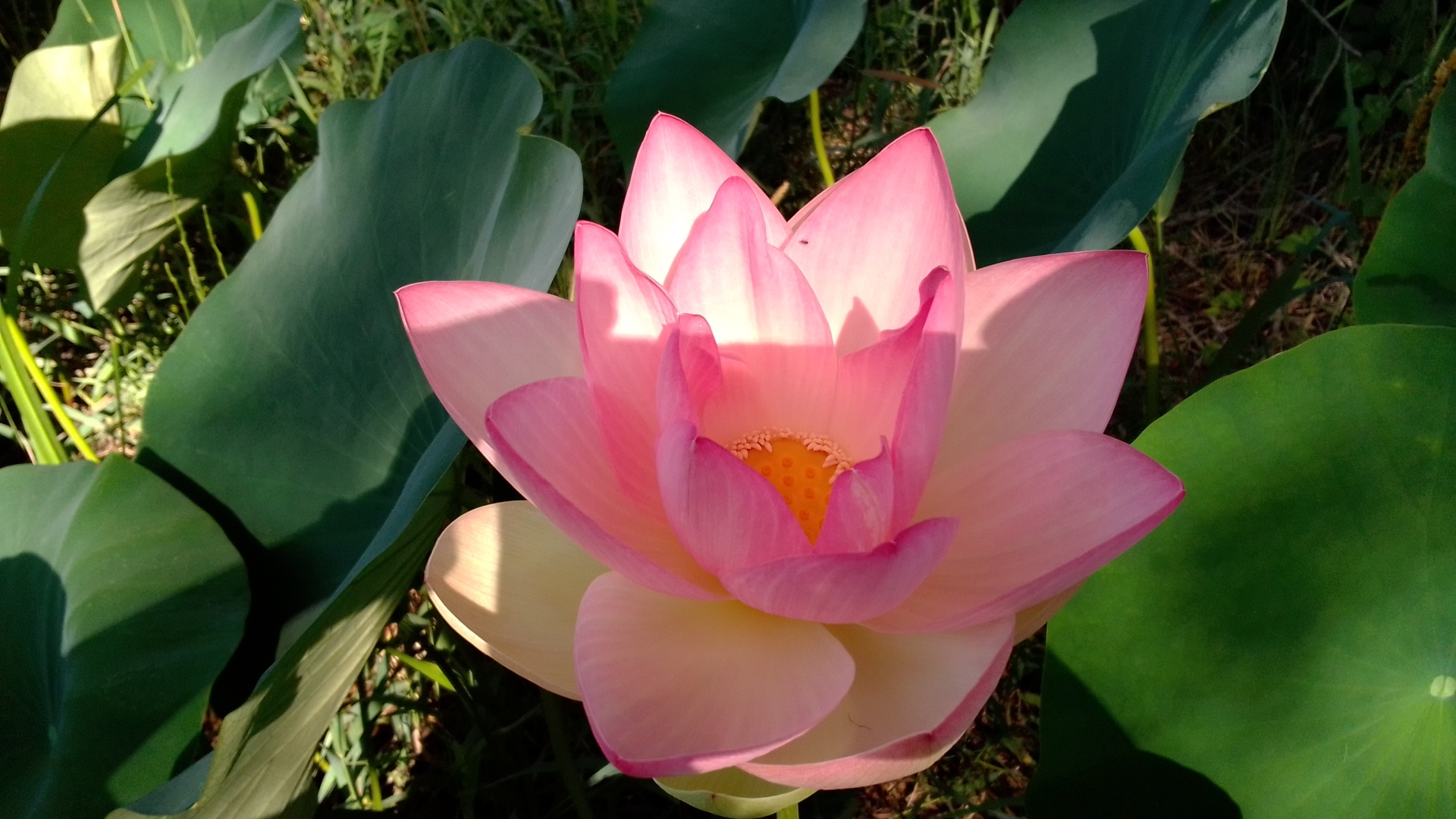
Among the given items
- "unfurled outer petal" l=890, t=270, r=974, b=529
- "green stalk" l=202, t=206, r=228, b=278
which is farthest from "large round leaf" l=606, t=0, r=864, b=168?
"unfurled outer petal" l=890, t=270, r=974, b=529

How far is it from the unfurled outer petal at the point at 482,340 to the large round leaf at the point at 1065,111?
45cm

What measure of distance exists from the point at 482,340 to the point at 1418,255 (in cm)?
79

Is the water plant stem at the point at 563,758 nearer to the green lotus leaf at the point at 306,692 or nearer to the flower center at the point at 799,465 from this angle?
the green lotus leaf at the point at 306,692

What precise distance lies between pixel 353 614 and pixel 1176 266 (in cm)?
146

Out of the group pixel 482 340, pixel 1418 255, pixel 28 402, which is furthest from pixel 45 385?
pixel 1418 255

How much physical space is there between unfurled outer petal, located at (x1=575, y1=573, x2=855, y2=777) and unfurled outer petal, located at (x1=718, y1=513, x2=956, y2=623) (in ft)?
0.09

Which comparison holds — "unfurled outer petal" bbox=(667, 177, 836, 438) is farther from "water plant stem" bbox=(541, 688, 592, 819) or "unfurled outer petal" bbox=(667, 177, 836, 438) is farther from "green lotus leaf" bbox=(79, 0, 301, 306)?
"green lotus leaf" bbox=(79, 0, 301, 306)

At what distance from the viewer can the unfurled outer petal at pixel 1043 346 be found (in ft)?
1.95

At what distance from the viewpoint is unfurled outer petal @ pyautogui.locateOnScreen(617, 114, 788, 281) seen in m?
0.64

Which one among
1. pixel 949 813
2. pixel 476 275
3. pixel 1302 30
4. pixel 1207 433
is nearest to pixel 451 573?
pixel 476 275

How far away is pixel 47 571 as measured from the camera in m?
0.89

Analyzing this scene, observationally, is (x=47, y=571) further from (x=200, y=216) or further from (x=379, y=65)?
(x=379, y=65)

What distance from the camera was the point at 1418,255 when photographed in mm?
874

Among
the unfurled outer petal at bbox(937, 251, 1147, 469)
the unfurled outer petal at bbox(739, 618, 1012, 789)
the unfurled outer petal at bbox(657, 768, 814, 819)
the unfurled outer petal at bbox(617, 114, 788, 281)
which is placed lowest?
the unfurled outer petal at bbox(657, 768, 814, 819)
